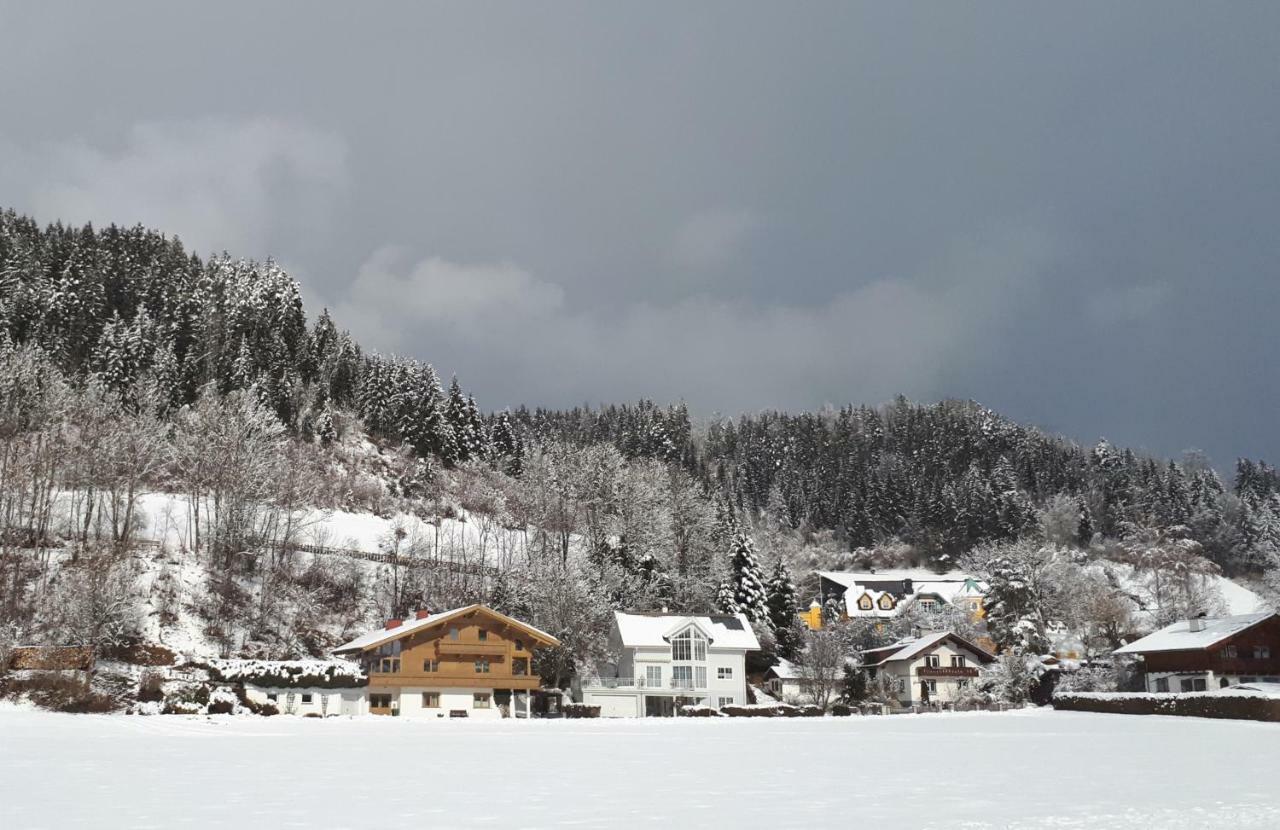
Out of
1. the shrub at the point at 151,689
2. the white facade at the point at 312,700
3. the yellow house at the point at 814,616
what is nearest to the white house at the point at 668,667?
the white facade at the point at 312,700

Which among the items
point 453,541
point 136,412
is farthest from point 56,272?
point 453,541

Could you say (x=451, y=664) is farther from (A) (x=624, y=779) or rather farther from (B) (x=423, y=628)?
(A) (x=624, y=779)

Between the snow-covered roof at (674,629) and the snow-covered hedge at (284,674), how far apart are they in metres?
22.9

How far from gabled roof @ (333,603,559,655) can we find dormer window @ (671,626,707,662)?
1182cm

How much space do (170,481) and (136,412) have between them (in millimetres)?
8662

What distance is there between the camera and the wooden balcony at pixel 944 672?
81.3 metres

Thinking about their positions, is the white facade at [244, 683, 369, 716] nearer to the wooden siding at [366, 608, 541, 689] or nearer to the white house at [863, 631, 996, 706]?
the wooden siding at [366, 608, 541, 689]

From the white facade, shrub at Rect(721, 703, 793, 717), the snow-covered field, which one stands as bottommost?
shrub at Rect(721, 703, 793, 717)

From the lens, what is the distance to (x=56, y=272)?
106 meters

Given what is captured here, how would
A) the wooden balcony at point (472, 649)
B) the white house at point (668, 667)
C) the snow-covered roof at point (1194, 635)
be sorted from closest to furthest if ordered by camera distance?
1. the wooden balcony at point (472, 649)
2. the snow-covered roof at point (1194, 635)
3. the white house at point (668, 667)

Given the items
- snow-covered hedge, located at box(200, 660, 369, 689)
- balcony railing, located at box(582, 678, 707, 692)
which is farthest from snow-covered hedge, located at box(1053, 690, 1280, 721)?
snow-covered hedge, located at box(200, 660, 369, 689)

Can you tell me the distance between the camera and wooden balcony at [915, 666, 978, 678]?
8131 centimetres

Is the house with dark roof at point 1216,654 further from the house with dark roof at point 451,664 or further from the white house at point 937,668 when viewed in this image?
the house with dark roof at point 451,664

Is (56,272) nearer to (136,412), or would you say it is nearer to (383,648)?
(136,412)
